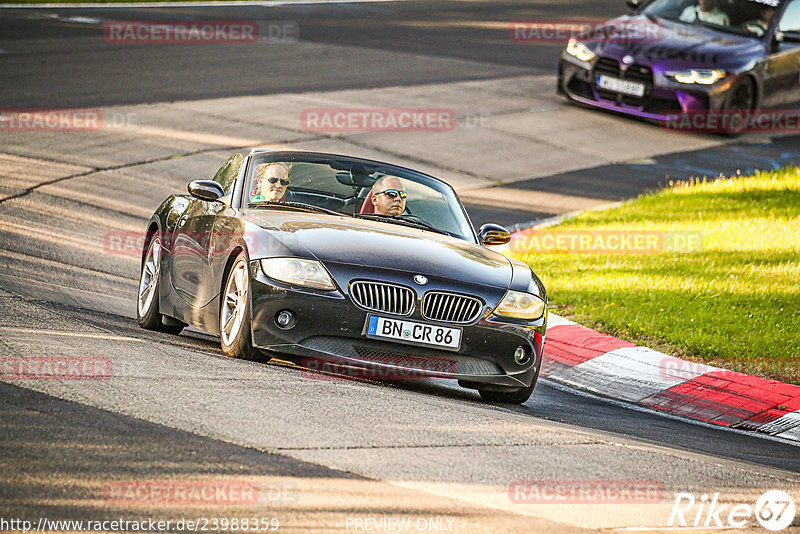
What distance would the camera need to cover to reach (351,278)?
22.5 feet

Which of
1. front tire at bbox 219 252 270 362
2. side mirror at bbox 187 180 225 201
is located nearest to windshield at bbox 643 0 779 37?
side mirror at bbox 187 180 225 201

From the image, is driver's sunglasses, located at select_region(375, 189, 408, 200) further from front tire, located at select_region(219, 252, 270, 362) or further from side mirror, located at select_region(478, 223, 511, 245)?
front tire, located at select_region(219, 252, 270, 362)

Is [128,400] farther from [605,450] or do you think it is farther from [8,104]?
[8,104]

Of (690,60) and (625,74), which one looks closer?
(690,60)

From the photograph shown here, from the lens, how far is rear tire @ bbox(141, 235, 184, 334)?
28.1 feet

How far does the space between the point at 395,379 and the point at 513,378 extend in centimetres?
71

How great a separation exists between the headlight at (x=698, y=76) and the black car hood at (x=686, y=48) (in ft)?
0.26

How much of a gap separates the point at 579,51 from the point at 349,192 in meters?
11.6

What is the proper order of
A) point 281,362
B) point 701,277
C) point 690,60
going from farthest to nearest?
point 690,60 → point 701,277 → point 281,362

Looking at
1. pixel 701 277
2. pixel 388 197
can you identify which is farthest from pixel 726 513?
pixel 701 277

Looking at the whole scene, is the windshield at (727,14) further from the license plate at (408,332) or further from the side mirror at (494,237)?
the license plate at (408,332)

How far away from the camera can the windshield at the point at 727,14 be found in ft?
62.8

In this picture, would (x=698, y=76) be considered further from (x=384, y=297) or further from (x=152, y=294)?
(x=384, y=297)

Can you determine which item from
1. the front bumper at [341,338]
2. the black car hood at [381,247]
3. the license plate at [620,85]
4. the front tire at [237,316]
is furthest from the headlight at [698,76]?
the front tire at [237,316]
